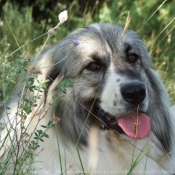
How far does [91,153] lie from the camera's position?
11.2ft

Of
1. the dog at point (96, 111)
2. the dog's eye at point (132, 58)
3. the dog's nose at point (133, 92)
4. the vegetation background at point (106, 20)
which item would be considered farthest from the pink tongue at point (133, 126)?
the vegetation background at point (106, 20)

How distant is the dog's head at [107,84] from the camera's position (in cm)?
320

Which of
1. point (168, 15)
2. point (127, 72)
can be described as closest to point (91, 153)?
point (127, 72)

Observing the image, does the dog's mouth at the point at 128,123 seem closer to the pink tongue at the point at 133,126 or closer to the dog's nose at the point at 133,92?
the pink tongue at the point at 133,126

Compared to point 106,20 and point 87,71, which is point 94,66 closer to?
point 87,71

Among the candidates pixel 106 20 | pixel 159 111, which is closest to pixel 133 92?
pixel 159 111

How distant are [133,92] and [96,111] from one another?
37cm

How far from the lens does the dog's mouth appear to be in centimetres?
328

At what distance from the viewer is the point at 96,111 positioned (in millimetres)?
3369

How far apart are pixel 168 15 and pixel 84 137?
4148mm

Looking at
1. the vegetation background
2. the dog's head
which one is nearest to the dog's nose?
the dog's head

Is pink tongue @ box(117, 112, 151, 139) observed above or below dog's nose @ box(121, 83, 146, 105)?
below

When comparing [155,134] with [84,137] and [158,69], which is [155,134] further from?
[158,69]

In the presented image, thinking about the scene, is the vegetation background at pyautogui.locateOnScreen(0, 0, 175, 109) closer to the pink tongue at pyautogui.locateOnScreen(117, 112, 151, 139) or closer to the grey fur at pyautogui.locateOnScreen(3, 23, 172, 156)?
the grey fur at pyautogui.locateOnScreen(3, 23, 172, 156)
